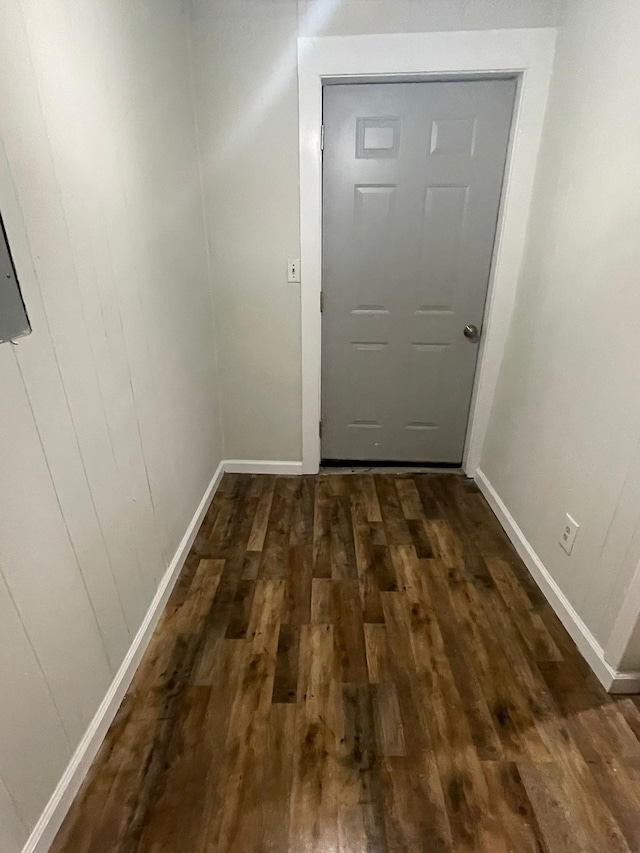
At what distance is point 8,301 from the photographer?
0.97 m

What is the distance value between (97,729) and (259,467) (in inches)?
64.0

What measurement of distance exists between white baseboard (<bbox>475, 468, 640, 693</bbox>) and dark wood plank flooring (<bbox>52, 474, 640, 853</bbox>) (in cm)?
4

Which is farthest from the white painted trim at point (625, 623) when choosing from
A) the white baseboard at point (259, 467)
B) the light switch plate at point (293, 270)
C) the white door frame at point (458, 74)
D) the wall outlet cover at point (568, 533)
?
the light switch plate at point (293, 270)

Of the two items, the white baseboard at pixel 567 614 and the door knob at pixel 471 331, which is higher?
the door knob at pixel 471 331

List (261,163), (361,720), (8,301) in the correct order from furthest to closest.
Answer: (261,163), (361,720), (8,301)

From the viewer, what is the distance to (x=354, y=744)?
1.38 m

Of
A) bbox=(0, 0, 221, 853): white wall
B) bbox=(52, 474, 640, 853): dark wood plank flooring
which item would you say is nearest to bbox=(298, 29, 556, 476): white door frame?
bbox=(0, 0, 221, 853): white wall

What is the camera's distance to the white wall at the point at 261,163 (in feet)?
6.44

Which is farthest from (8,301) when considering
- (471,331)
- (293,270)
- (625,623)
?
(471,331)

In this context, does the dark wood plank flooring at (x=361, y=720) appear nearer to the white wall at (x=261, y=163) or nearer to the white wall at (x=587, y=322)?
the white wall at (x=587, y=322)

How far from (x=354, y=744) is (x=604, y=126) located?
215 centimetres

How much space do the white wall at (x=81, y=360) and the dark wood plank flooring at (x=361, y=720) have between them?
0.23 meters

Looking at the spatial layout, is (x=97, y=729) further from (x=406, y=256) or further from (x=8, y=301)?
(x=406, y=256)

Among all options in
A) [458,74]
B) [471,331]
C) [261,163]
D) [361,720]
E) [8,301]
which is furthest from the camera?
[471,331]
